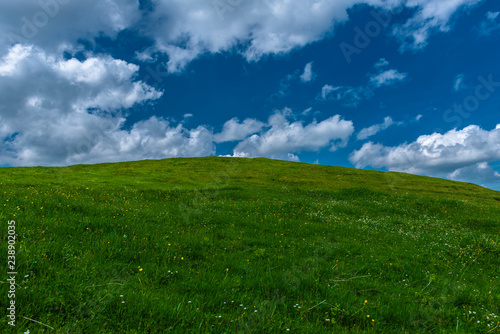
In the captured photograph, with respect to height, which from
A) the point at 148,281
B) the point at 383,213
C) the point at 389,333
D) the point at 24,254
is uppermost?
the point at 383,213

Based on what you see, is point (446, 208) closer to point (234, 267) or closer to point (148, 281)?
point (234, 267)

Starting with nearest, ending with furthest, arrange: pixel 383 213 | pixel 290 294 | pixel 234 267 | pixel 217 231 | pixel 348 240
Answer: pixel 290 294 < pixel 234 267 < pixel 217 231 < pixel 348 240 < pixel 383 213

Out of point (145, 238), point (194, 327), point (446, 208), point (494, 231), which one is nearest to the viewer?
point (194, 327)

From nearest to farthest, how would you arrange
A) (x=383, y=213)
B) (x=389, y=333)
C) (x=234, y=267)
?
(x=389, y=333), (x=234, y=267), (x=383, y=213)

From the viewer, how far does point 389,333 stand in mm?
4895

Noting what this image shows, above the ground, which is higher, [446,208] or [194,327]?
[446,208]

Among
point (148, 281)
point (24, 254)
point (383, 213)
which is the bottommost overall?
point (148, 281)

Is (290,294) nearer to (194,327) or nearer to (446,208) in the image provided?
(194,327)

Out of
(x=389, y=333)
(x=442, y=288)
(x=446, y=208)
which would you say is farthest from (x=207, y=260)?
(x=446, y=208)

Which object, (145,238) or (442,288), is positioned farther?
(145,238)

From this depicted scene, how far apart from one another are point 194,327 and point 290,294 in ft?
8.59

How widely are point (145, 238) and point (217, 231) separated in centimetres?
382

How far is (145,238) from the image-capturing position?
844cm

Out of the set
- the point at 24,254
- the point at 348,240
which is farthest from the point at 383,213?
the point at 24,254
